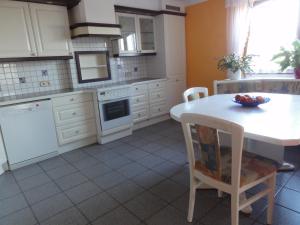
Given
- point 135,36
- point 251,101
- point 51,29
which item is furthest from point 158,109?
point 251,101

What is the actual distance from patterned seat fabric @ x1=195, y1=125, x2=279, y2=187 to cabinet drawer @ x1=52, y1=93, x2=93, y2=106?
2211mm

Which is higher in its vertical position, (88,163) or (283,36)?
(283,36)

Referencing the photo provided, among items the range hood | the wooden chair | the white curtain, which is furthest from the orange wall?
the wooden chair

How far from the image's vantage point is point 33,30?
9.68 feet

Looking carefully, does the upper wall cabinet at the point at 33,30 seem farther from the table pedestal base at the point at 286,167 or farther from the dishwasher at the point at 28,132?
the table pedestal base at the point at 286,167

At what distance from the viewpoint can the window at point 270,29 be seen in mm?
3234

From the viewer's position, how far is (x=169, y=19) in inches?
165

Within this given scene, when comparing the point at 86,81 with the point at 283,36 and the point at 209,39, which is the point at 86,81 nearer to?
the point at 209,39

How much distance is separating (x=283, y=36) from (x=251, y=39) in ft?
1.58

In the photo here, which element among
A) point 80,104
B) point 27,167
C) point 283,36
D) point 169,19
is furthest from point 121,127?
point 283,36

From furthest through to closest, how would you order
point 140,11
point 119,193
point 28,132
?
point 140,11
point 28,132
point 119,193

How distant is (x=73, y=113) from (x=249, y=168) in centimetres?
250

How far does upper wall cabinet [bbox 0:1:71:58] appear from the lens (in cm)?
276

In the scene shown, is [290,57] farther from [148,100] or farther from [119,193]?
[119,193]
